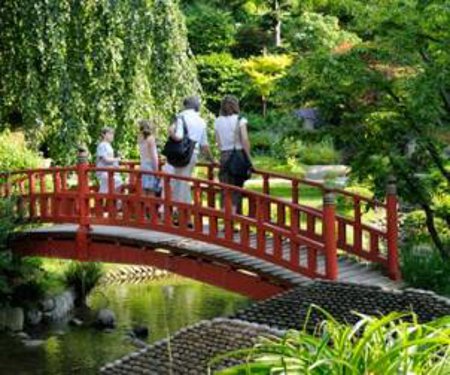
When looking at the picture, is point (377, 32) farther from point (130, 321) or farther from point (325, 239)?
point (130, 321)

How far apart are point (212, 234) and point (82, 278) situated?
4.72 m

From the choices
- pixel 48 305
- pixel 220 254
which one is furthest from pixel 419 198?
pixel 48 305

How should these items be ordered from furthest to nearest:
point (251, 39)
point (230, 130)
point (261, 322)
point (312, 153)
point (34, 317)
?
point (251, 39) < point (312, 153) < point (34, 317) < point (230, 130) < point (261, 322)

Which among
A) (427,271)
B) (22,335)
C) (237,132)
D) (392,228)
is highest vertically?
(237,132)

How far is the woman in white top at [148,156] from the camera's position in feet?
37.2

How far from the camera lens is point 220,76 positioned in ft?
98.8

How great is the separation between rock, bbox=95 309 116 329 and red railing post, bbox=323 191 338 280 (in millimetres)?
4613

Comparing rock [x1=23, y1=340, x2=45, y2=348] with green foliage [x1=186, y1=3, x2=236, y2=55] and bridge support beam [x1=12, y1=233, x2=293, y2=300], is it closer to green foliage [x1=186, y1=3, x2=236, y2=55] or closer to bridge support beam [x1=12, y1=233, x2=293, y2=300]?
bridge support beam [x1=12, y1=233, x2=293, y2=300]

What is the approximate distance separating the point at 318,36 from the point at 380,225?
794 centimetres

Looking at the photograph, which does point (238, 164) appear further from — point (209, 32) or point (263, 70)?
point (209, 32)

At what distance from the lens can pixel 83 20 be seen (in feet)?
46.0

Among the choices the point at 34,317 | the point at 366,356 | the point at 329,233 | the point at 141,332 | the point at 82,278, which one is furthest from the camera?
the point at 82,278

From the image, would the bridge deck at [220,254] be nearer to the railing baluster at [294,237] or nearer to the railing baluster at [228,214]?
the railing baluster at [294,237]

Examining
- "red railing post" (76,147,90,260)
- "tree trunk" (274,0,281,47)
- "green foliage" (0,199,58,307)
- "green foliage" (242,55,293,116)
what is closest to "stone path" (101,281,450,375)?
"red railing post" (76,147,90,260)
